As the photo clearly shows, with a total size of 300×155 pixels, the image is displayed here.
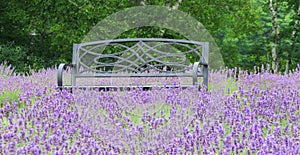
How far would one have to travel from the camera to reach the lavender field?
9.52 feet

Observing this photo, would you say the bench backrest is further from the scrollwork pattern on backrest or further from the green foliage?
the green foliage

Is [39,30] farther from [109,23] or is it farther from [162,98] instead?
A: [162,98]

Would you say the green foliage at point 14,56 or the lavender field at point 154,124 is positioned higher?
the green foliage at point 14,56

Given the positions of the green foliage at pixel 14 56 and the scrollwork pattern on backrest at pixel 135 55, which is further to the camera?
the green foliage at pixel 14 56

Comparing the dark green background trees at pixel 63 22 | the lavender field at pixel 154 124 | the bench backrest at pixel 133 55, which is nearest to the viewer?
the lavender field at pixel 154 124

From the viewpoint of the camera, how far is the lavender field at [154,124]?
2.90m

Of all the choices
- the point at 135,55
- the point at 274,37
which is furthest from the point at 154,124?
the point at 274,37

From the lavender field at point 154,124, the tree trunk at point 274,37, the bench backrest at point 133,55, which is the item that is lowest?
the lavender field at point 154,124

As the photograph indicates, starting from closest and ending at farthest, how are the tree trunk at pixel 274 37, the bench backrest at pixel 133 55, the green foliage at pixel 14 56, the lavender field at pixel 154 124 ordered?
the lavender field at pixel 154 124
the bench backrest at pixel 133 55
the green foliage at pixel 14 56
the tree trunk at pixel 274 37

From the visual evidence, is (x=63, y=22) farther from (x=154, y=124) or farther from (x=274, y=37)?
(x=154, y=124)

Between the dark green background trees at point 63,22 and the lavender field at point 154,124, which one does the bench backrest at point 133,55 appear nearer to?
the dark green background trees at point 63,22

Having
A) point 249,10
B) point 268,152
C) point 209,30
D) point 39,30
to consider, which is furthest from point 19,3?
point 268,152

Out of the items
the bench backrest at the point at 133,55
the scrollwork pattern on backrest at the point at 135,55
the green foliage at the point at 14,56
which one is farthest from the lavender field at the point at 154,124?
the green foliage at the point at 14,56

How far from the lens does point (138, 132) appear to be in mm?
3291
